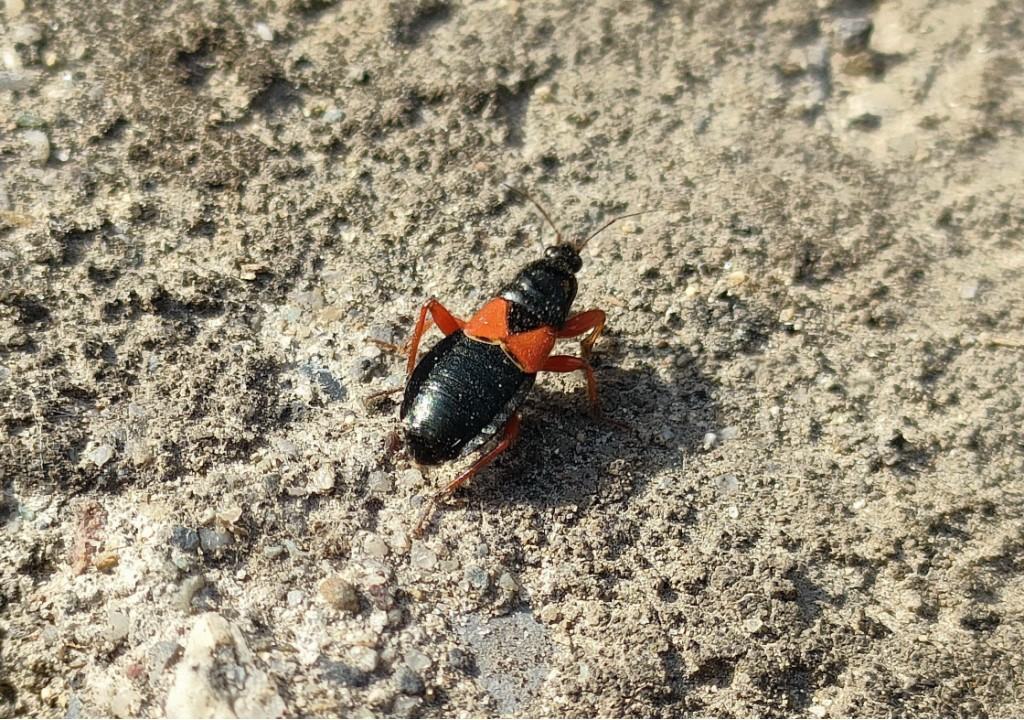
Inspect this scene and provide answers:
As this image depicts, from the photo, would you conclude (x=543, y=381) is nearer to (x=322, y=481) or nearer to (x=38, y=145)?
(x=322, y=481)

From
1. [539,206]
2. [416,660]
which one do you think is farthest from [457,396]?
[539,206]

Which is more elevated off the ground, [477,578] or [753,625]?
[477,578]

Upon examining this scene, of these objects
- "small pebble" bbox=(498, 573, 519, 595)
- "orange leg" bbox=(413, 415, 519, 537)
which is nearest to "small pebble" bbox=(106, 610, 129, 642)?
"orange leg" bbox=(413, 415, 519, 537)

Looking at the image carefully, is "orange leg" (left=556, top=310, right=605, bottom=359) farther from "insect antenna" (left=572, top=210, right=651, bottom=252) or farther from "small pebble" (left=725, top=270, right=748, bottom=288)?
"small pebble" (left=725, top=270, right=748, bottom=288)

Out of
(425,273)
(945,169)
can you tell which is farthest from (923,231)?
(425,273)

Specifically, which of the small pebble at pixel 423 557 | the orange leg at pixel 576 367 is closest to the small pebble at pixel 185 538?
the small pebble at pixel 423 557

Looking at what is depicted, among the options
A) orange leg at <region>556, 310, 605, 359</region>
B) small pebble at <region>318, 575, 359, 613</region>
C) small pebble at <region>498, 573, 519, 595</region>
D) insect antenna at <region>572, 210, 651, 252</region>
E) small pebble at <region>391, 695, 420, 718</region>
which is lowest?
small pebble at <region>498, 573, 519, 595</region>
